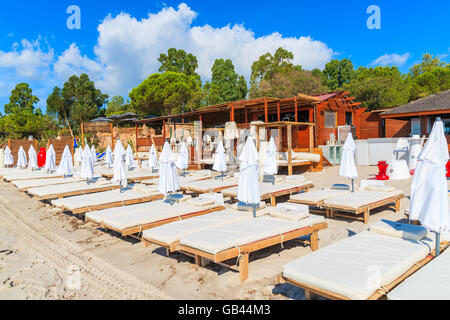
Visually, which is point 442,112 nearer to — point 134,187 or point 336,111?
point 336,111

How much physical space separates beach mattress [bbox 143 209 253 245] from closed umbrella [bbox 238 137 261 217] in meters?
0.40

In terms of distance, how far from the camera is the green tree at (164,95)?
30891 mm

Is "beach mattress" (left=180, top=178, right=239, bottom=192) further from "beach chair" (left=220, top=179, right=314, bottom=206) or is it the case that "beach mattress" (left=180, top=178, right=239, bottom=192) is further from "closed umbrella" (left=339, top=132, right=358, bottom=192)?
"closed umbrella" (left=339, top=132, right=358, bottom=192)

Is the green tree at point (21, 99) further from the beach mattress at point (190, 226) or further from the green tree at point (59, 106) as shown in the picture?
the beach mattress at point (190, 226)

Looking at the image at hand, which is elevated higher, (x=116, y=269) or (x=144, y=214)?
(x=144, y=214)

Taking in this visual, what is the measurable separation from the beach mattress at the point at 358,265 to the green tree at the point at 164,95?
93.2ft

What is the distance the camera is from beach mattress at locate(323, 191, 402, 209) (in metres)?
6.83

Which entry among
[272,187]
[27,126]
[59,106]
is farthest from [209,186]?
[59,106]

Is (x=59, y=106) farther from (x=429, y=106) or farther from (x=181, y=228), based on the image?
(x=181, y=228)

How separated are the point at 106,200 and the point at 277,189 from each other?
4.75m

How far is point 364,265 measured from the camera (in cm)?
342

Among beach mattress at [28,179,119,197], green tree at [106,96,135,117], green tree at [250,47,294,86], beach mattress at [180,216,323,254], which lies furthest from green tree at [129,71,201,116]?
beach mattress at [180,216,323,254]

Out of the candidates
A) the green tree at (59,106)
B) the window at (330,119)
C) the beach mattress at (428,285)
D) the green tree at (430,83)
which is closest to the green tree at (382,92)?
the green tree at (430,83)
